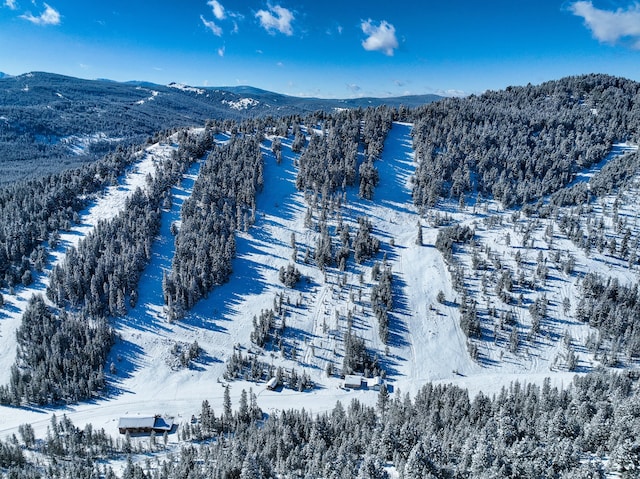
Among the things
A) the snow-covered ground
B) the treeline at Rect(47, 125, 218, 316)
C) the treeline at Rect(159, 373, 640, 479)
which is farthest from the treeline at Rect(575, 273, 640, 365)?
the treeline at Rect(47, 125, 218, 316)

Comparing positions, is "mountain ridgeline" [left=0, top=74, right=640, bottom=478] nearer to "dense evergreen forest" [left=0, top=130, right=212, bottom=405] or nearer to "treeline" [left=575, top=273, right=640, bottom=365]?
"dense evergreen forest" [left=0, top=130, right=212, bottom=405]

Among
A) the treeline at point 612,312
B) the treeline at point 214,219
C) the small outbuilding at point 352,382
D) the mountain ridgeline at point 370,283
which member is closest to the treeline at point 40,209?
the mountain ridgeline at point 370,283

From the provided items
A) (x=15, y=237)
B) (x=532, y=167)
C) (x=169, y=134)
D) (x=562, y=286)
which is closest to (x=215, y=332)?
(x=15, y=237)

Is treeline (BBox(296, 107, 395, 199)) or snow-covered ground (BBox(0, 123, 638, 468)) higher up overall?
treeline (BBox(296, 107, 395, 199))

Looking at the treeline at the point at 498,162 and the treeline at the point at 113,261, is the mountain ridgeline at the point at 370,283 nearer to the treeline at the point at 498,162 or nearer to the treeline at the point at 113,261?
the treeline at the point at 113,261

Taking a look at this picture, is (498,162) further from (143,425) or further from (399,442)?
(143,425)

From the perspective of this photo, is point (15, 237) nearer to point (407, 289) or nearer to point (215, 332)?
point (215, 332)
